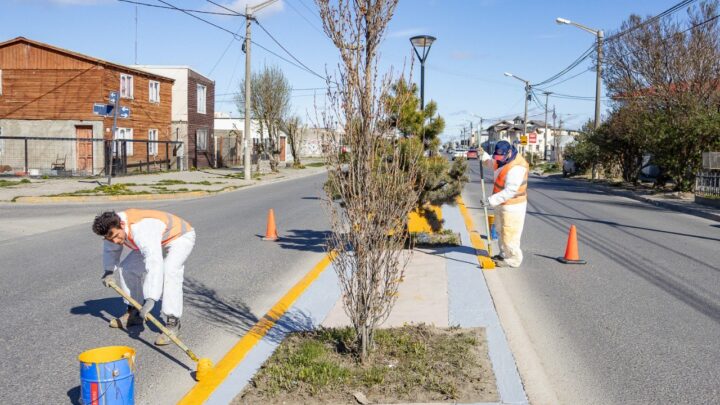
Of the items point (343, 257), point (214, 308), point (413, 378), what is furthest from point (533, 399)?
point (214, 308)

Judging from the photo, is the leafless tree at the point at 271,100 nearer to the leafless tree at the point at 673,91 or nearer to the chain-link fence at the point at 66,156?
the chain-link fence at the point at 66,156

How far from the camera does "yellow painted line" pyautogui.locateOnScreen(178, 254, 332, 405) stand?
180 inches

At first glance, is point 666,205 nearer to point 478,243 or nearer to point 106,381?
point 478,243

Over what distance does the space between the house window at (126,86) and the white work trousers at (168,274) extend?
2945 centimetres

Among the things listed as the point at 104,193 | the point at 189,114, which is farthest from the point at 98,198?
the point at 189,114

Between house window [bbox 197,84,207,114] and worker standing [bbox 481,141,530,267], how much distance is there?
116ft

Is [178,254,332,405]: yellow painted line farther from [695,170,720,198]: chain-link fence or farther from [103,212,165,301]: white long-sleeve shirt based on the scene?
[695,170,720,198]: chain-link fence

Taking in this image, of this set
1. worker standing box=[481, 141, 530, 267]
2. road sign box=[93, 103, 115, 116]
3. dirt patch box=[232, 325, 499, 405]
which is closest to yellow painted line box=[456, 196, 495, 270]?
worker standing box=[481, 141, 530, 267]

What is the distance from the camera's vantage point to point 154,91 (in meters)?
37.0

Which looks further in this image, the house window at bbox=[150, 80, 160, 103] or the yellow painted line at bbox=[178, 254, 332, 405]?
the house window at bbox=[150, 80, 160, 103]

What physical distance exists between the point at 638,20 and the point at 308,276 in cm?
2516

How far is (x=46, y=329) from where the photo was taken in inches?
244

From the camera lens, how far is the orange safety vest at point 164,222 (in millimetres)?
5441

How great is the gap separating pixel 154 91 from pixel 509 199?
31393 mm
